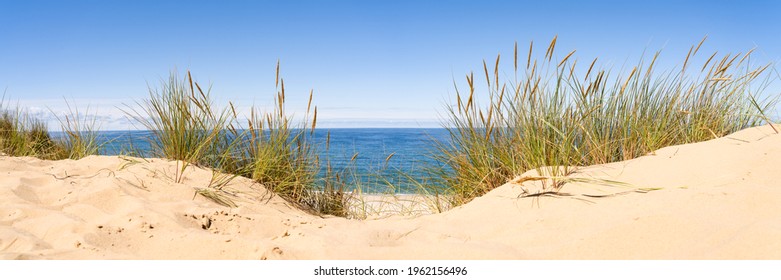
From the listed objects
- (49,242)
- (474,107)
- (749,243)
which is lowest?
(49,242)

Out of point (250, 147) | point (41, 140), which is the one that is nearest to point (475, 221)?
point (250, 147)

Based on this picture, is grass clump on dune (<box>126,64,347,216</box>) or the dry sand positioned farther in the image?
grass clump on dune (<box>126,64,347,216</box>)

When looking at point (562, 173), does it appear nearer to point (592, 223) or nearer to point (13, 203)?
point (592, 223)

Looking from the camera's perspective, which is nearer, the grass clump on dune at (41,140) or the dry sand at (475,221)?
the dry sand at (475,221)

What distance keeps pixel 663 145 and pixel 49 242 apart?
3.67m

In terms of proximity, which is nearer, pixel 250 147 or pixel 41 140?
pixel 250 147

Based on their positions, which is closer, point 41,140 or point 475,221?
point 475,221

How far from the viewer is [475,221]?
2.33 meters

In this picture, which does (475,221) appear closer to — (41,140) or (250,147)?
(250,147)

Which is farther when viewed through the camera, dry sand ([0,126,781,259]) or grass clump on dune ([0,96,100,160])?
grass clump on dune ([0,96,100,160])

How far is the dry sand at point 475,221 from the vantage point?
5.87ft

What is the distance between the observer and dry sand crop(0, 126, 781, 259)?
1.79 meters

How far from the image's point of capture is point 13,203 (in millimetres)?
2543
